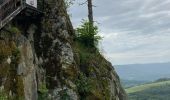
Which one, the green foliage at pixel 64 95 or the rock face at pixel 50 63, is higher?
the rock face at pixel 50 63

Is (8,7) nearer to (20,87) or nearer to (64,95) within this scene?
(20,87)

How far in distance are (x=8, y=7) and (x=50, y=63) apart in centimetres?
607

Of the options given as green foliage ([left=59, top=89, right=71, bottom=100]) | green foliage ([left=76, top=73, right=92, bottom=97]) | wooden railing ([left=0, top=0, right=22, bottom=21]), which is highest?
wooden railing ([left=0, top=0, right=22, bottom=21])

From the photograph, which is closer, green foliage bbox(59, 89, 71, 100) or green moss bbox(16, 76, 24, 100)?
green moss bbox(16, 76, 24, 100)

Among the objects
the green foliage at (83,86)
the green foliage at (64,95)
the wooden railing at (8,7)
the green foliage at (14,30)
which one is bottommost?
the green foliage at (64,95)

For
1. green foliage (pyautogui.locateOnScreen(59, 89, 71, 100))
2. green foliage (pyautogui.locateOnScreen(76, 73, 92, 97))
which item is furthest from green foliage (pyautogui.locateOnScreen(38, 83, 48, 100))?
green foliage (pyautogui.locateOnScreen(76, 73, 92, 97))

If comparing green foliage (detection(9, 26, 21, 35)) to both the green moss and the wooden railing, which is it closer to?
the wooden railing

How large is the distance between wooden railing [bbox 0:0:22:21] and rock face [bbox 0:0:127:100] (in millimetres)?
831

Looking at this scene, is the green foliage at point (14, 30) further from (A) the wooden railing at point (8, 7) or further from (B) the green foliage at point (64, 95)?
(B) the green foliage at point (64, 95)

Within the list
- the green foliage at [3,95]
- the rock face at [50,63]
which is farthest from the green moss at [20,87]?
the green foliage at [3,95]

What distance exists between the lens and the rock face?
2355cm

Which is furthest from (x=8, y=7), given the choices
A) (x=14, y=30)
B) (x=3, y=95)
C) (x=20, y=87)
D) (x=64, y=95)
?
(x=64, y=95)

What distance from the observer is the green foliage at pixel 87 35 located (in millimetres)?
35062

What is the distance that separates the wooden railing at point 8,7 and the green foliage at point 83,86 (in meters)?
7.78
